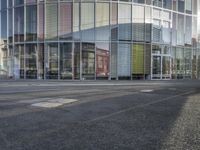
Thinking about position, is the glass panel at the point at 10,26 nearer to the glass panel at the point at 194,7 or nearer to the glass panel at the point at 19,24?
the glass panel at the point at 19,24

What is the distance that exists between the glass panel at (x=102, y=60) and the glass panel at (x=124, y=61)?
1.05 metres

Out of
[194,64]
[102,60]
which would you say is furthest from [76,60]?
[194,64]

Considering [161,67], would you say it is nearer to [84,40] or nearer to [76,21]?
[84,40]

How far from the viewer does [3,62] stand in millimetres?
29875

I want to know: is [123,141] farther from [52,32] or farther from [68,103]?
[52,32]

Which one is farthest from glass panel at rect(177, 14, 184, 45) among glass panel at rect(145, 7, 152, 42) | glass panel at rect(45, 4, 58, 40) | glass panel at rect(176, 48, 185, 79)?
glass panel at rect(45, 4, 58, 40)

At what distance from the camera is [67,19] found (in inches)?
1056

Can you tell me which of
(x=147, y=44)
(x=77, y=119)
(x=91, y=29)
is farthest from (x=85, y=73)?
(x=77, y=119)

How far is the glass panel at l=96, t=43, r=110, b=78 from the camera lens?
26.5 meters

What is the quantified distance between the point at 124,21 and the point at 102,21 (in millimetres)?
2095

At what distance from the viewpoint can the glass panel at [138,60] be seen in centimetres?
2755

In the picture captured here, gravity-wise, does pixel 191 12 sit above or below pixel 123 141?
above

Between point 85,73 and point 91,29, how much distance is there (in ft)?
13.1

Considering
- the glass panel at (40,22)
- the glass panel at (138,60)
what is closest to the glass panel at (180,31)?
the glass panel at (138,60)
